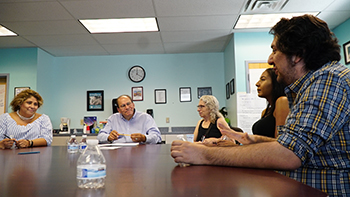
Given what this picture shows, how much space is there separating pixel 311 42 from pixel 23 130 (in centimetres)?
281

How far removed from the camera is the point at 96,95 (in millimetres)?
5602

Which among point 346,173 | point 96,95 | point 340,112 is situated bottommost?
point 346,173

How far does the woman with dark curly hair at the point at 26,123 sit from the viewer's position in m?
2.74

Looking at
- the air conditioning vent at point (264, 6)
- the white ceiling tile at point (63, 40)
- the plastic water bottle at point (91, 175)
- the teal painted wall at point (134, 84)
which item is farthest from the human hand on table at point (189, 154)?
the teal painted wall at point (134, 84)

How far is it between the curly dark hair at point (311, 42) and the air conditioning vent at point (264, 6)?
7.87ft

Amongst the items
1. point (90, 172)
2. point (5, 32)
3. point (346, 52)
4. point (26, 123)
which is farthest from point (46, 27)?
point (346, 52)

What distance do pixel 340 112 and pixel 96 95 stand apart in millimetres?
5232

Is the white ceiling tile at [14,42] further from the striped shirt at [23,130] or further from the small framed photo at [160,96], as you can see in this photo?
the small framed photo at [160,96]

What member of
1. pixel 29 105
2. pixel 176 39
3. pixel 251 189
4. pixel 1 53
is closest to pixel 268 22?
pixel 176 39

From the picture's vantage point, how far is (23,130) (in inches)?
109

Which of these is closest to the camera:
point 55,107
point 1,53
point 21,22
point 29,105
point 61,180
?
point 61,180

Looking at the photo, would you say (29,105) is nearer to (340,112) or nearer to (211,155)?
(211,155)

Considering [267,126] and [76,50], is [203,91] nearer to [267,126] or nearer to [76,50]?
[76,50]

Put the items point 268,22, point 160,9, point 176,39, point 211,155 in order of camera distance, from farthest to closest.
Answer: point 176,39, point 268,22, point 160,9, point 211,155
